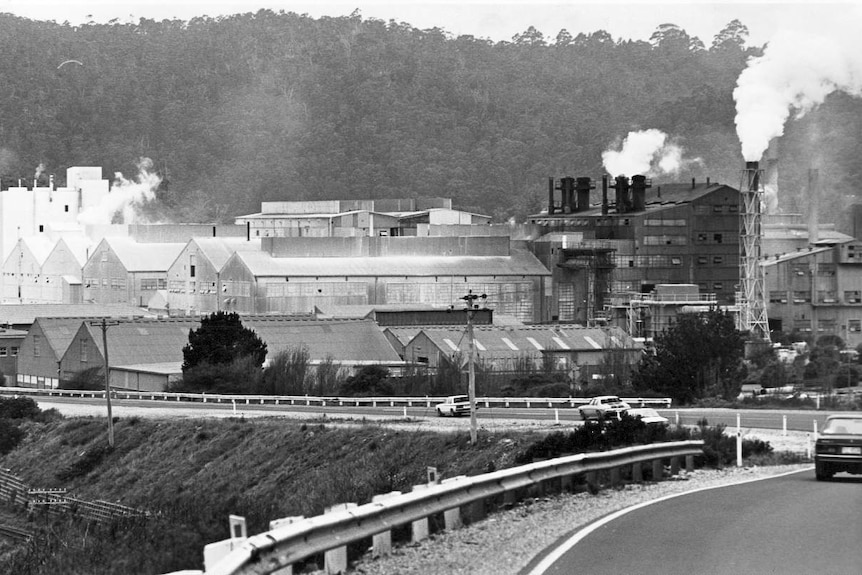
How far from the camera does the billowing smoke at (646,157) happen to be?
157 m

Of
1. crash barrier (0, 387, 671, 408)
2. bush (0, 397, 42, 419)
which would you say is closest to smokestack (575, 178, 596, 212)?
crash barrier (0, 387, 671, 408)

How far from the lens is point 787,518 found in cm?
1789

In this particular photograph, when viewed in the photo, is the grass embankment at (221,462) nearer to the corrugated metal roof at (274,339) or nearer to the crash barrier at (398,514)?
the crash barrier at (398,514)

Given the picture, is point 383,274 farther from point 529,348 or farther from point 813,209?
point 813,209

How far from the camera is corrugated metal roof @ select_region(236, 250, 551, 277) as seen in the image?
95.4 metres

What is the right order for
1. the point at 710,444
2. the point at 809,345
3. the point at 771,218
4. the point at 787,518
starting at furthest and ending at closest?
the point at 771,218 → the point at 809,345 → the point at 710,444 → the point at 787,518

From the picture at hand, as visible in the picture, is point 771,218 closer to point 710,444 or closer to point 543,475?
point 710,444

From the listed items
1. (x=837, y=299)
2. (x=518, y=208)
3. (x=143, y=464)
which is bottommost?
(x=143, y=464)

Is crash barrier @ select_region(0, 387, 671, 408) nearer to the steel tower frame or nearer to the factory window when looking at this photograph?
the steel tower frame

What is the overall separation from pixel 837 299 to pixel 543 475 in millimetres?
84605

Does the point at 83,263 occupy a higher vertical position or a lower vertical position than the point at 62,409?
higher

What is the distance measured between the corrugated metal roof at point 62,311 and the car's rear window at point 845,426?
73.6 m

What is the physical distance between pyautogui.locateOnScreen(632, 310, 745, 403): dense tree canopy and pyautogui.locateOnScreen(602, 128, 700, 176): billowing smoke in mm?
92793

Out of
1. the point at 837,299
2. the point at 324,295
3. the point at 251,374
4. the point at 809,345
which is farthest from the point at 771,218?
the point at 251,374
